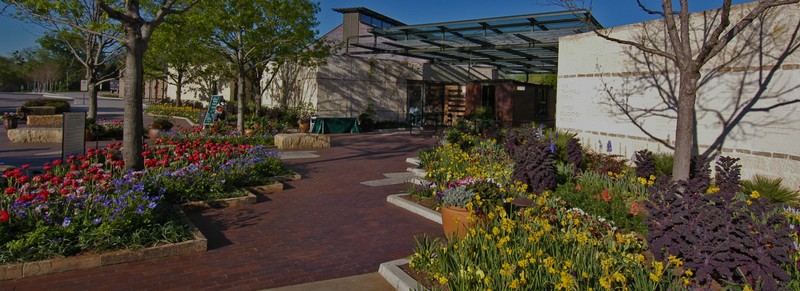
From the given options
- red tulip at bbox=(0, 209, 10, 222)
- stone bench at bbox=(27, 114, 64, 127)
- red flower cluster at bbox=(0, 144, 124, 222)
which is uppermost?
stone bench at bbox=(27, 114, 64, 127)

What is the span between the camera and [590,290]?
356 cm

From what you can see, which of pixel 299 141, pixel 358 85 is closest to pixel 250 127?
pixel 299 141

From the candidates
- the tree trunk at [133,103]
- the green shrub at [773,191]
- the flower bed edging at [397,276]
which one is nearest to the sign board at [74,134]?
the tree trunk at [133,103]

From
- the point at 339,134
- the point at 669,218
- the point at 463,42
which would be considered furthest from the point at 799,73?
the point at 339,134

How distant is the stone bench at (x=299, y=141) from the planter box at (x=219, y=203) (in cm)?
747

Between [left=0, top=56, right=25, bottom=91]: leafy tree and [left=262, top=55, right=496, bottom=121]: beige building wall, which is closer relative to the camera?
[left=262, top=55, right=496, bottom=121]: beige building wall

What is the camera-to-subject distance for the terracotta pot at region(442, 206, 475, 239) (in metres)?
5.70

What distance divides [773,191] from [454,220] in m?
4.64

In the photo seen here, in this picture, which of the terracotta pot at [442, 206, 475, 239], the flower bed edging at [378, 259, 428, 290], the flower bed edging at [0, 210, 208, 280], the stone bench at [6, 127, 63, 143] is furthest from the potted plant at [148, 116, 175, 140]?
the flower bed edging at [378, 259, 428, 290]

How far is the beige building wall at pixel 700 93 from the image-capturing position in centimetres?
805

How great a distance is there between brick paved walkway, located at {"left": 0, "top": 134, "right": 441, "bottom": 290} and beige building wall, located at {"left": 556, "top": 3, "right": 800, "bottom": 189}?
15.9 feet

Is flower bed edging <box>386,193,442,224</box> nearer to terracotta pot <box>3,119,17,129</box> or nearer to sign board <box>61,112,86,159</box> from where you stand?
sign board <box>61,112,86,159</box>

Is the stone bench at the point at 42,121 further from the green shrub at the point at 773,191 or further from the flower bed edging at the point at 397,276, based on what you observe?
the green shrub at the point at 773,191

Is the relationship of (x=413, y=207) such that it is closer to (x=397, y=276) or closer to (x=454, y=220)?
(x=454, y=220)
